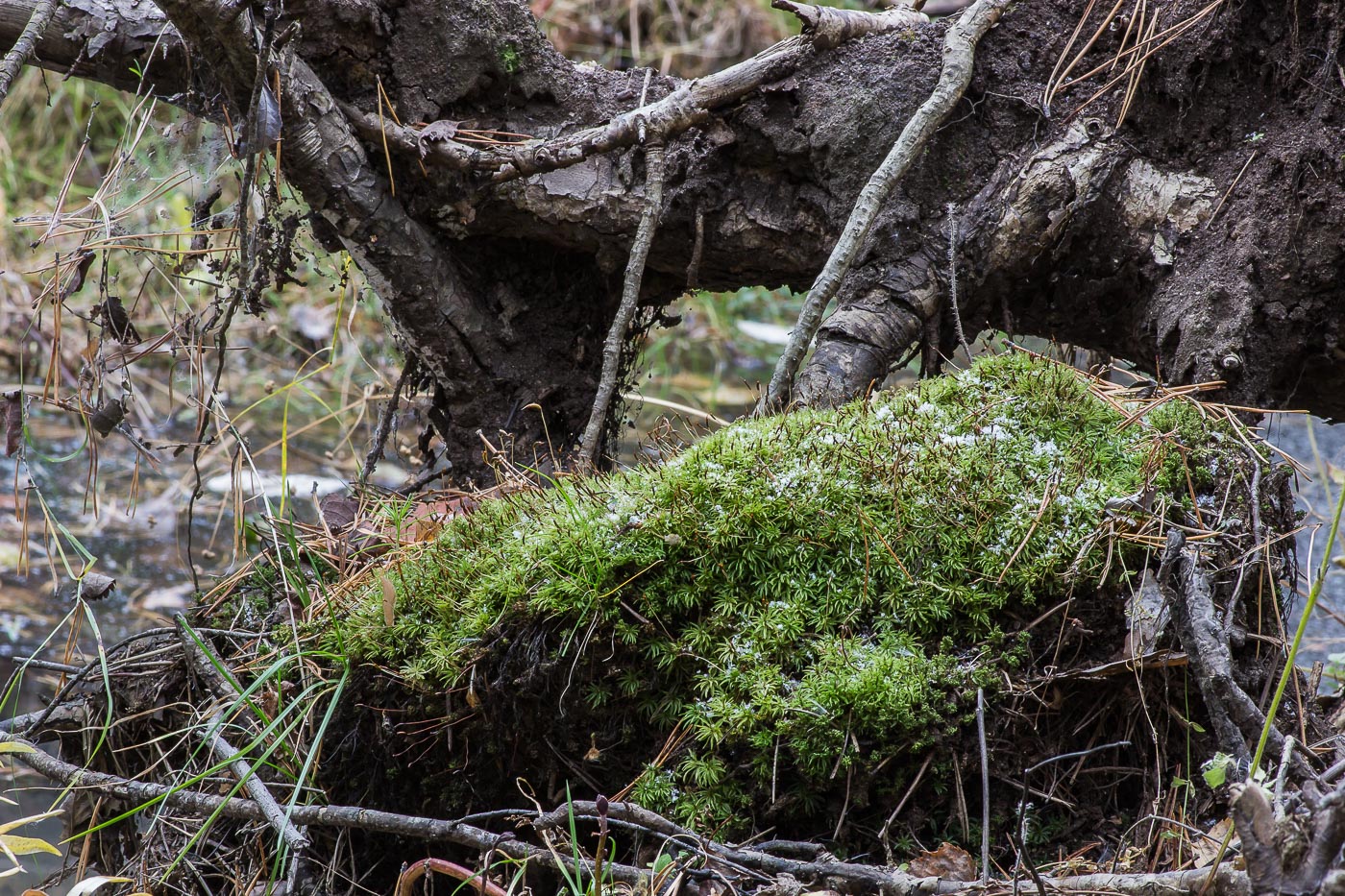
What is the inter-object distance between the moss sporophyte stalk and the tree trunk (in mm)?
592

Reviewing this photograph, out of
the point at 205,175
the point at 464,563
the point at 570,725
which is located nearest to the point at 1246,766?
the point at 570,725

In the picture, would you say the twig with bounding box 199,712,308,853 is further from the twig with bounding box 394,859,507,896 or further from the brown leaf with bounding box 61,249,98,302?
the brown leaf with bounding box 61,249,98,302

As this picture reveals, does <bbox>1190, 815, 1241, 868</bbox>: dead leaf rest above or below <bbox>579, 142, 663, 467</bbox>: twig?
below

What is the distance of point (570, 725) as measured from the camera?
1787mm

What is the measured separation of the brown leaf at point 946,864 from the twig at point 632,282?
1353 mm

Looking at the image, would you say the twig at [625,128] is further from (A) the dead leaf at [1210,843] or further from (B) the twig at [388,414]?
(A) the dead leaf at [1210,843]

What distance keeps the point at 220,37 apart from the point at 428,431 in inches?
50.0

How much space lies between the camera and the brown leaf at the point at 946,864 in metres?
1.52

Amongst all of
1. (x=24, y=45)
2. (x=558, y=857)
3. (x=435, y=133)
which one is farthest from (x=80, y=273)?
(x=558, y=857)

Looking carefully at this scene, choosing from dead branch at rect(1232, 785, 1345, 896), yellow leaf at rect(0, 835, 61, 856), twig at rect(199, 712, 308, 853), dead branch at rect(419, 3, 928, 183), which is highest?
dead branch at rect(419, 3, 928, 183)

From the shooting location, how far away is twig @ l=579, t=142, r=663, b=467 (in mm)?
2600

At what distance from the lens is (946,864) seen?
5.01 ft

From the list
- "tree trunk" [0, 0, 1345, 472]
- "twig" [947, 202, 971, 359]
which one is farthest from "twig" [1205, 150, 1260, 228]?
"twig" [947, 202, 971, 359]

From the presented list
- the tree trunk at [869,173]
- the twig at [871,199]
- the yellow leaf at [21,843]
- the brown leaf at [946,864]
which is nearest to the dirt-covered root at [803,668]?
the brown leaf at [946,864]
